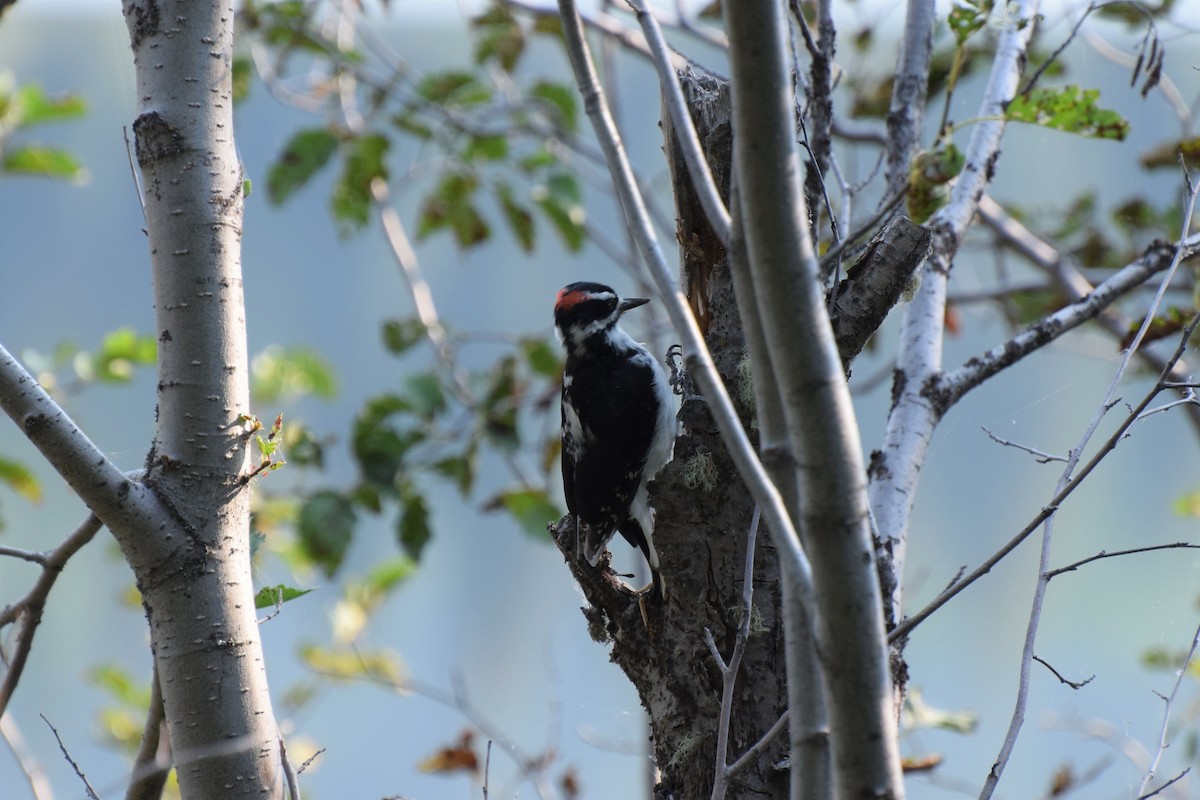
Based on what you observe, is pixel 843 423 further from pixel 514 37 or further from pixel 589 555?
pixel 514 37

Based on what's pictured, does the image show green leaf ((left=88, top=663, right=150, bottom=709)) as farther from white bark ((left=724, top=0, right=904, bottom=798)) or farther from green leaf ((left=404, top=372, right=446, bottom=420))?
white bark ((left=724, top=0, right=904, bottom=798))

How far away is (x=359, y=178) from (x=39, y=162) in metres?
1.24

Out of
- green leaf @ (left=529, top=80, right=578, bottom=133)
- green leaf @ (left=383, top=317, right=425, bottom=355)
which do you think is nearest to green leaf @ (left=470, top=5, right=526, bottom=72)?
green leaf @ (left=529, top=80, right=578, bottom=133)

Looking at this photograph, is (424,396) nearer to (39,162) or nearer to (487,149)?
(487,149)

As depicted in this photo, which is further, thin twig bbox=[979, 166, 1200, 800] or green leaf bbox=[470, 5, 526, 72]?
green leaf bbox=[470, 5, 526, 72]

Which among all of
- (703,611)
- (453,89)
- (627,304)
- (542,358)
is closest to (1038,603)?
(703,611)

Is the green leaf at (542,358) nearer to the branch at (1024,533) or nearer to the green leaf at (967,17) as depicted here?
the green leaf at (967,17)

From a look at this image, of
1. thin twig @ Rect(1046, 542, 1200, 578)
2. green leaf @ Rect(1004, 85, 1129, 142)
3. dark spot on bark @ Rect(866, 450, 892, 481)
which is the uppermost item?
green leaf @ Rect(1004, 85, 1129, 142)

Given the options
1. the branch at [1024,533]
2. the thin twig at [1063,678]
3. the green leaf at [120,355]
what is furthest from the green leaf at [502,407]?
the branch at [1024,533]

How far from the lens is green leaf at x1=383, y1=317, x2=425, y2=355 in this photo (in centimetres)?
421

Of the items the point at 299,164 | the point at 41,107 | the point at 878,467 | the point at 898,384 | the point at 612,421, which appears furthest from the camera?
the point at 299,164

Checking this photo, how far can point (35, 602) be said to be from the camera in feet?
5.84

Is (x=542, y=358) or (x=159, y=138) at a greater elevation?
(x=542, y=358)

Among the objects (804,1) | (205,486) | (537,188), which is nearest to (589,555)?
(205,486)
